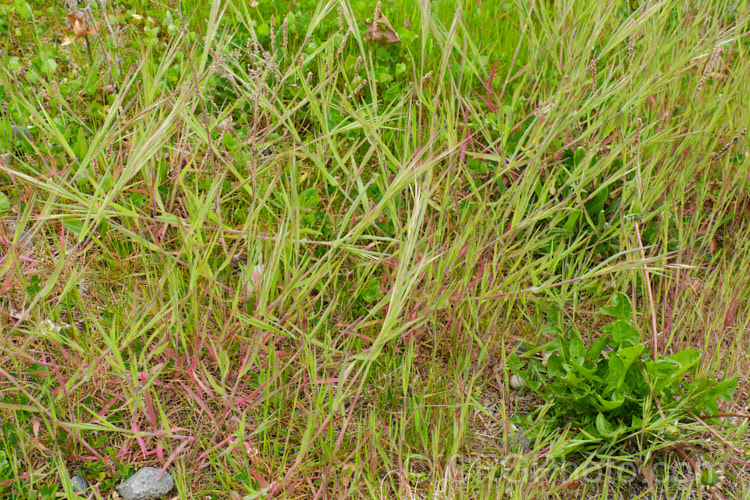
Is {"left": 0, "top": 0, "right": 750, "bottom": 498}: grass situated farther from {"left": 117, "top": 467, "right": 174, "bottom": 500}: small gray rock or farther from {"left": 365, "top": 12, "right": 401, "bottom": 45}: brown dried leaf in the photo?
{"left": 365, "top": 12, "right": 401, "bottom": 45}: brown dried leaf

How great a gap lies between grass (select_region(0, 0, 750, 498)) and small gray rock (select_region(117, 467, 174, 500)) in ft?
0.10

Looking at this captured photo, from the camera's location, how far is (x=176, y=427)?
1.58m

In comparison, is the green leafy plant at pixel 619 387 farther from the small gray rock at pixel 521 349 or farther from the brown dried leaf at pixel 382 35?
the brown dried leaf at pixel 382 35

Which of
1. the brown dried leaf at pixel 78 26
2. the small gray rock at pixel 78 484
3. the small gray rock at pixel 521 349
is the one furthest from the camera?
the brown dried leaf at pixel 78 26

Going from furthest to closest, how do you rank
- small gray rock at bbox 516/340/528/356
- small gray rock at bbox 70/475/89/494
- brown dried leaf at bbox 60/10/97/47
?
brown dried leaf at bbox 60/10/97/47
small gray rock at bbox 516/340/528/356
small gray rock at bbox 70/475/89/494

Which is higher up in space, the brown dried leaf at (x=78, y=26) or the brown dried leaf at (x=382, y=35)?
the brown dried leaf at (x=78, y=26)

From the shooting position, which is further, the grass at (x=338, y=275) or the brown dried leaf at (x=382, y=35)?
the brown dried leaf at (x=382, y=35)

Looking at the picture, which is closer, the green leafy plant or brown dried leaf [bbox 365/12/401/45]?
the green leafy plant

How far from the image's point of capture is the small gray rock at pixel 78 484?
143 centimetres

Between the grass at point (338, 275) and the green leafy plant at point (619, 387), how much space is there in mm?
62

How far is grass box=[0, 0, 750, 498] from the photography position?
1466mm

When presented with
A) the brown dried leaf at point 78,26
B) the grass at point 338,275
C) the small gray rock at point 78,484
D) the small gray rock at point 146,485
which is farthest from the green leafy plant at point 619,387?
the brown dried leaf at point 78,26

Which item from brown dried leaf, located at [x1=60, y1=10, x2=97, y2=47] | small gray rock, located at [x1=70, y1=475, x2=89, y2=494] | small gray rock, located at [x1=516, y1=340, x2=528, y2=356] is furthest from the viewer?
brown dried leaf, located at [x1=60, y1=10, x2=97, y2=47]

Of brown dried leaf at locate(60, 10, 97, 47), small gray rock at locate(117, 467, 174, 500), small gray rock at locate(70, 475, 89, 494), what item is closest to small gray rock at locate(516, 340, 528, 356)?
small gray rock at locate(117, 467, 174, 500)
